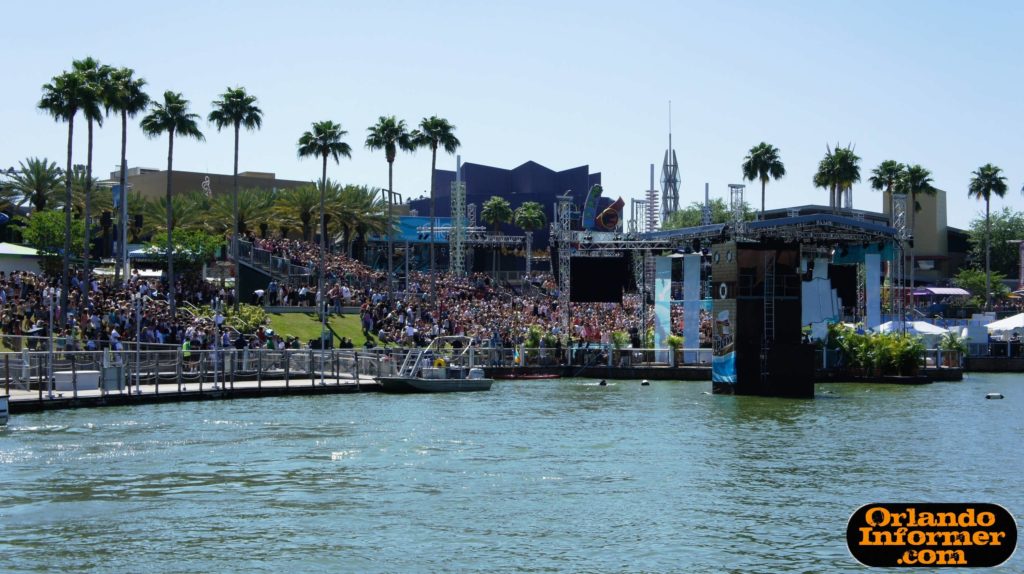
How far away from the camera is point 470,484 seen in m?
28.9

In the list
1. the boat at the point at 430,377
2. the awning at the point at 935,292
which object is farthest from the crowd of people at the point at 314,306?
the awning at the point at 935,292

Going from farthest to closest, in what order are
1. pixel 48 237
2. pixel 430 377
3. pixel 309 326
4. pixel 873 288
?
pixel 48 237 < pixel 309 326 < pixel 873 288 < pixel 430 377

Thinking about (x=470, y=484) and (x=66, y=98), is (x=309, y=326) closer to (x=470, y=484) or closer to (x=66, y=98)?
(x=66, y=98)

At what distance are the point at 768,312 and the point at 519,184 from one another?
98399 mm

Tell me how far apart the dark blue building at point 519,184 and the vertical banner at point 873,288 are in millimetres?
79818

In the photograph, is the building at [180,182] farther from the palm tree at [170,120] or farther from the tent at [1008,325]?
the tent at [1008,325]

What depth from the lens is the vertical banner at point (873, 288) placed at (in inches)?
2650

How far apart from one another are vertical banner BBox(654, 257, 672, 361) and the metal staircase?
14.2 metres

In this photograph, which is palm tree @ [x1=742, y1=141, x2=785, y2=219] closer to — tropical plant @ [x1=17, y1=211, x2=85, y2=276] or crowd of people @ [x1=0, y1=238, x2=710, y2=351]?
crowd of people @ [x1=0, y1=238, x2=710, y2=351]

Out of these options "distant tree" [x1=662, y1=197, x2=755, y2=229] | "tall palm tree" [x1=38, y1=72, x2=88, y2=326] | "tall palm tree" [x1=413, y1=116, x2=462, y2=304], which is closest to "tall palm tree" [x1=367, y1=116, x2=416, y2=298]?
"tall palm tree" [x1=413, y1=116, x2=462, y2=304]

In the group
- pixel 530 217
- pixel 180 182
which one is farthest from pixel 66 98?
pixel 530 217

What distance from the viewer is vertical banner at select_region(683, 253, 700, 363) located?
66562 millimetres

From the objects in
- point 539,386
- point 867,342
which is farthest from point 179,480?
point 867,342

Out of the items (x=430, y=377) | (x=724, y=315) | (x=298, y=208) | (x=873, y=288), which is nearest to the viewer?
(x=724, y=315)
